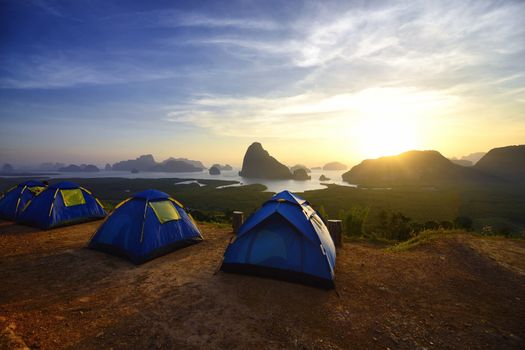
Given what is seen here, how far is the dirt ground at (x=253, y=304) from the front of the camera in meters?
4.70

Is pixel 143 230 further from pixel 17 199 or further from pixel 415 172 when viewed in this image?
pixel 415 172

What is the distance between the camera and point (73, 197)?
1334 centimetres

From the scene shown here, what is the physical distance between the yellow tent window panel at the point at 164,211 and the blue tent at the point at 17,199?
10676 mm

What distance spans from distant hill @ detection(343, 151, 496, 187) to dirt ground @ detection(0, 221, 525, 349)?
404 feet

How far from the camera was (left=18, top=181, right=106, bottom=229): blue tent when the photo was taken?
1228 centimetres

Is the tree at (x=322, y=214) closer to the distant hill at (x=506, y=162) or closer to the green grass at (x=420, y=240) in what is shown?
the green grass at (x=420, y=240)

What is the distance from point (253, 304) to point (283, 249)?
1796 millimetres

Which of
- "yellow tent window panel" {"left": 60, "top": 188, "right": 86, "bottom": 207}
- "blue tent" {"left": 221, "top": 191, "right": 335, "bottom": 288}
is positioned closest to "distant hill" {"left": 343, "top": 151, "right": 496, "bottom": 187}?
"blue tent" {"left": 221, "top": 191, "right": 335, "bottom": 288}

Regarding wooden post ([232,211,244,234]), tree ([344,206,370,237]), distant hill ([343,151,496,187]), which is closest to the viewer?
wooden post ([232,211,244,234])

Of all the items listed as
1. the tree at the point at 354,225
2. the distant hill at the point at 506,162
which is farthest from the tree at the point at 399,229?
the distant hill at the point at 506,162

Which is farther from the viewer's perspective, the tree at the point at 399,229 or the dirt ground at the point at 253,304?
the tree at the point at 399,229

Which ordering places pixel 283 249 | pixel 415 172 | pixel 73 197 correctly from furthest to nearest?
pixel 415 172 < pixel 73 197 < pixel 283 249

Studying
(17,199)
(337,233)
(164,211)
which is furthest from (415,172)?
(17,199)

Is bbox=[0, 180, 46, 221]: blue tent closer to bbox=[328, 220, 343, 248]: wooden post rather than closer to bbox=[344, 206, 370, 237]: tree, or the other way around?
bbox=[328, 220, 343, 248]: wooden post
